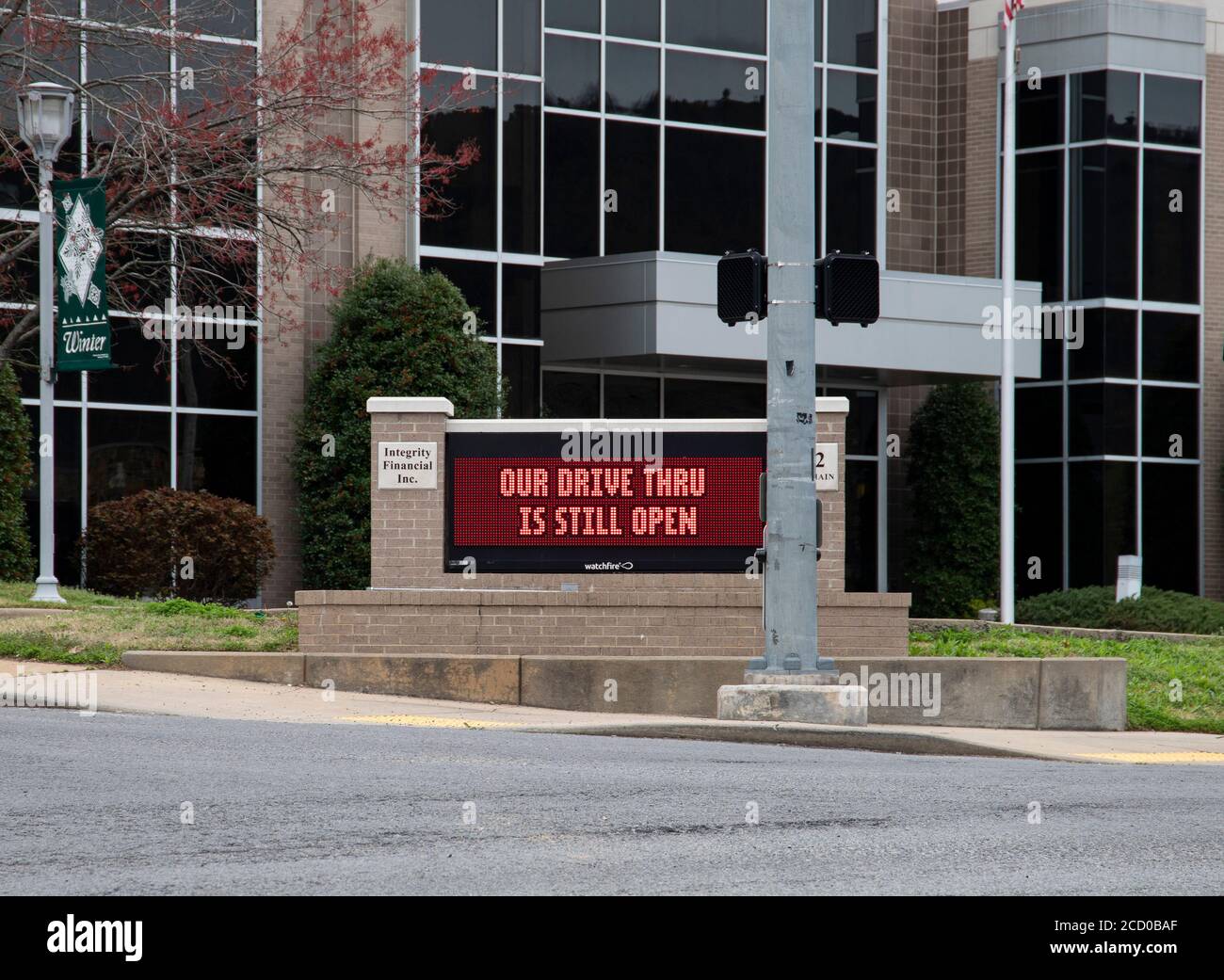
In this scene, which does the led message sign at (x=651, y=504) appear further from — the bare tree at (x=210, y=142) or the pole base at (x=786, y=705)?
the bare tree at (x=210, y=142)

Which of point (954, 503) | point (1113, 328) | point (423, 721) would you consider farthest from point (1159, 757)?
point (1113, 328)

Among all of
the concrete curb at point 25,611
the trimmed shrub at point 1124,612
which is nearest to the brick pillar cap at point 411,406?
the concrete curb at point 25,611

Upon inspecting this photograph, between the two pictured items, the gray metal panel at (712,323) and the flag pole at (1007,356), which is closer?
the flag pole at (1007,356)

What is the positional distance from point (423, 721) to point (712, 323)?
15.0 m

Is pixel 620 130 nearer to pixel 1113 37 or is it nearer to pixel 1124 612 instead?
pixel 1113 37

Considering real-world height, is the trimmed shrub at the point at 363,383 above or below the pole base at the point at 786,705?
above

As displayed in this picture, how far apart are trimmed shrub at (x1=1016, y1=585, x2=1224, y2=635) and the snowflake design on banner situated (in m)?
13.6

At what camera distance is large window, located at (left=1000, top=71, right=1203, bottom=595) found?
3038 centimetres

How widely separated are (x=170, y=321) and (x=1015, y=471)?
1510cm

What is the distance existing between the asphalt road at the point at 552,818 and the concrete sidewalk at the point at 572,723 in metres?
0.75

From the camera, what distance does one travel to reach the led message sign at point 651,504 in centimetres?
1638

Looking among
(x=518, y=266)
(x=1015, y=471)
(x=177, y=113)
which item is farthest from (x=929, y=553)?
(x=177, y=113)

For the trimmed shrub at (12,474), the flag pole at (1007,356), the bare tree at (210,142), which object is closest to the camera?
the bare tree at (210,142)

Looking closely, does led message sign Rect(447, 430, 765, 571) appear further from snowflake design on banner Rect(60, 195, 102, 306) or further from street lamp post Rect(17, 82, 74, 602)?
snowflake design on banner Rect(60, 195, 102, 306)
